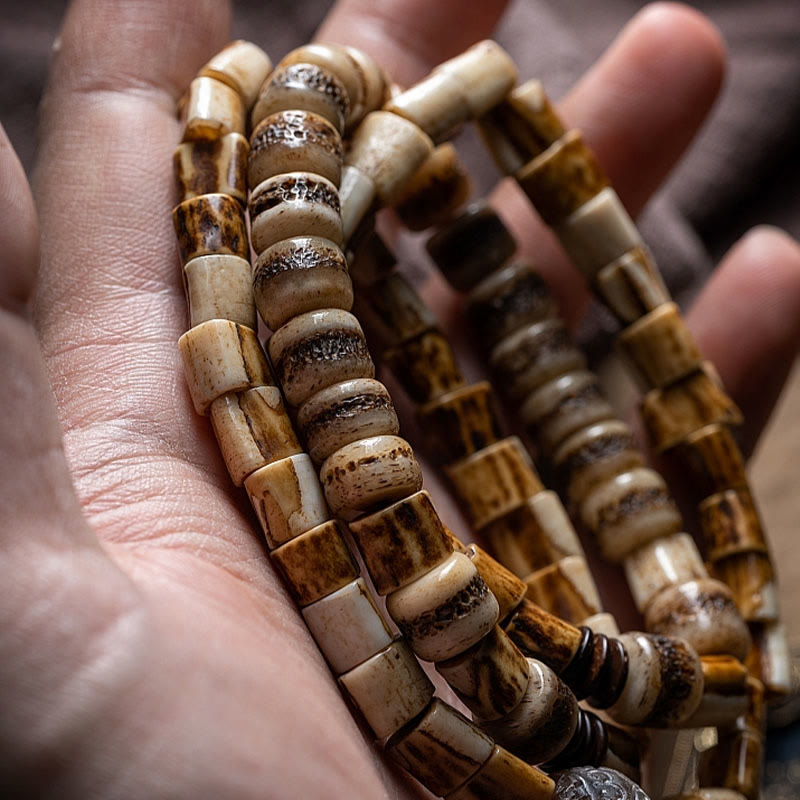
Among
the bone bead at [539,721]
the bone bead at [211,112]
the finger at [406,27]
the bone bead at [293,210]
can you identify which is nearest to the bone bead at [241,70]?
the bone bead at [211,112]

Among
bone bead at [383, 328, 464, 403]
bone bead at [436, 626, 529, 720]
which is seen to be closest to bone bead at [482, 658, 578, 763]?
bone bead at [436, 626, 529, 720]

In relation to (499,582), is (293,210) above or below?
above

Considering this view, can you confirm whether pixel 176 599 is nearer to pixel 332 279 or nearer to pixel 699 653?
pixel 332 279

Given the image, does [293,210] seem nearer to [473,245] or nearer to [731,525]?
[473,245]

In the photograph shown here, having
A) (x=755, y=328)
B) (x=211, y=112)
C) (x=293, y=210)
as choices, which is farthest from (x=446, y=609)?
(x=755, y=328)

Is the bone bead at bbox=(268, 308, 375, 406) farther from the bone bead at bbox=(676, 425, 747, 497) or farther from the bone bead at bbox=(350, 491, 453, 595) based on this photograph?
the bone bead at bbox=(676, 425, 747, 497)

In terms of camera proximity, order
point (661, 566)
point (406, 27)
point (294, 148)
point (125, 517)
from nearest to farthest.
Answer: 1. point (125, 517)
2. point (294, 148)
3. point (661, 566)
4. point (406, 27)

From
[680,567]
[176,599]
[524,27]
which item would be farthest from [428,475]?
[524,27]
